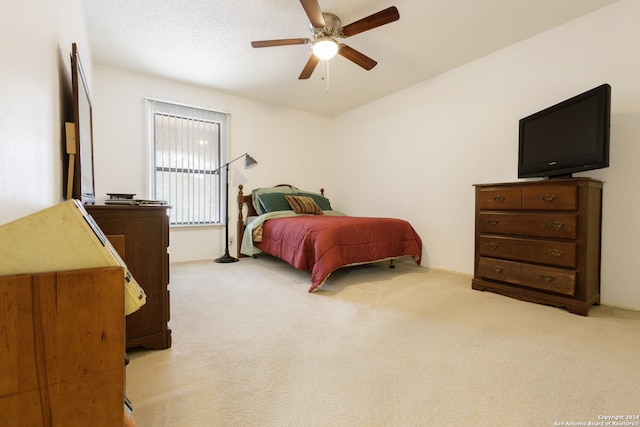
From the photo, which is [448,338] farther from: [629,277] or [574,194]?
[629,277]

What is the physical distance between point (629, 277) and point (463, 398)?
210cm

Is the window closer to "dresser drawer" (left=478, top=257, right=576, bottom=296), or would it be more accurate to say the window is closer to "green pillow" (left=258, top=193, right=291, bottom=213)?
"green pillow" (left=258, top=193, right=291, bottom=213)

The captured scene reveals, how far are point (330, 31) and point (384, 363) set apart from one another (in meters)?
2.44

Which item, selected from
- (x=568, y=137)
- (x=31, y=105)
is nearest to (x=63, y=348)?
(x=31, y=105)

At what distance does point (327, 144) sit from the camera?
5160mm

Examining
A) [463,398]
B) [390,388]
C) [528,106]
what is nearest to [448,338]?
[463,398]

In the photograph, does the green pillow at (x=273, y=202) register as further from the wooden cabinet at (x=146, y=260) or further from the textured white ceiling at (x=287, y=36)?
the wooden cabinet at (x=146, y=260)

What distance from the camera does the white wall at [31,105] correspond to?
73cm

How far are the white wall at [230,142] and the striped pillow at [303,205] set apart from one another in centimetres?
63

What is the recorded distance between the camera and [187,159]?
384cm

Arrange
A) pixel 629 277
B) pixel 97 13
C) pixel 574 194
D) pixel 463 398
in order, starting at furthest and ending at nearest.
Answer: pixel 97 13
pixel 629 277
pixel 574 194
pixel 463 398

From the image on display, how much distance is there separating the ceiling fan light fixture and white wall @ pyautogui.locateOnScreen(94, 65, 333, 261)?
2137 mm

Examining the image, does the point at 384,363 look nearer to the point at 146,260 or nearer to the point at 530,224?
the point at 146,260

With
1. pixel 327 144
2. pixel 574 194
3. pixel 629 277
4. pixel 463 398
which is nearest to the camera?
pixel 463 398
